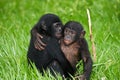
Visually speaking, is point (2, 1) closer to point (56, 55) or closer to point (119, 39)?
point (119, 39)

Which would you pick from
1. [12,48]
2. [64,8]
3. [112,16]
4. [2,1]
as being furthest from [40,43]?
[2,1]

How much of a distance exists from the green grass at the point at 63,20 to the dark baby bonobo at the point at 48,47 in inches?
6.4

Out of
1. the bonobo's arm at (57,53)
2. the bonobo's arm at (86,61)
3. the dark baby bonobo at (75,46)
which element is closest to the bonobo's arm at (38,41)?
the bonobo's arm at (57,53)

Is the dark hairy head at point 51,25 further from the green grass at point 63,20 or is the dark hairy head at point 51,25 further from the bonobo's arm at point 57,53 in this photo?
the green grass at point 63,20

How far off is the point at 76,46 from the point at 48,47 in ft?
1.24

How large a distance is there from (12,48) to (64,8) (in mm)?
3723

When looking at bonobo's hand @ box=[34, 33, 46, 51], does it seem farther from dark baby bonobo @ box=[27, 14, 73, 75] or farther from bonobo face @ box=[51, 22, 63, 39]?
bonobo face @ box=[51, 22, 63, 39]

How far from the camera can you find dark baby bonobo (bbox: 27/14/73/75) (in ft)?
22.1

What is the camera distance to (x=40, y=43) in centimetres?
683

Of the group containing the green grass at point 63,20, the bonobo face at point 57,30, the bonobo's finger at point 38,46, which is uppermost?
the bonobo face at point 57,30

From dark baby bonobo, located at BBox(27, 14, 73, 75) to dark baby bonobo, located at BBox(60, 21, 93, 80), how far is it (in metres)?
0.13

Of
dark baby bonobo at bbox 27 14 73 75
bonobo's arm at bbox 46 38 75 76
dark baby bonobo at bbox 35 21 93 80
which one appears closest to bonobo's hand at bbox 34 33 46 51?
dark baby bonobo at bbox 27 14 73 75

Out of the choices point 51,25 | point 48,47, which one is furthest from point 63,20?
point 48,47

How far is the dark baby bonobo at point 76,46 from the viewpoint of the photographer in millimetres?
6648
